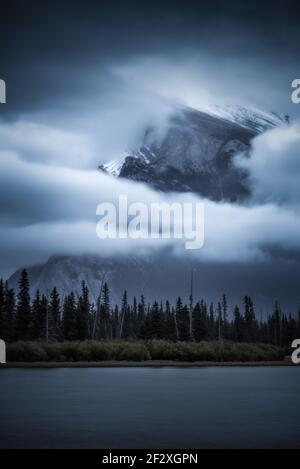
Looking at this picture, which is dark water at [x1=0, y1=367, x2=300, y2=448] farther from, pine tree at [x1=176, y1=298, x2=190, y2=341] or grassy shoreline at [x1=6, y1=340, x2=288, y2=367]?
pine tree at [x1=176, y1=298, x2=190, y2=341]

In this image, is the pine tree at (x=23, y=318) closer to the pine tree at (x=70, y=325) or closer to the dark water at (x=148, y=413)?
the pine tree at (x=70, y=325)

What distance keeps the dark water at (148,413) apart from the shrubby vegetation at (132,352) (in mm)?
25837

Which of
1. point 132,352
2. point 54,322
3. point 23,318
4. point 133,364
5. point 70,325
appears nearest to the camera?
point 133,364

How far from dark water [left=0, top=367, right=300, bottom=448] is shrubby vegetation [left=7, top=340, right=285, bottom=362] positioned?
84.8 ft

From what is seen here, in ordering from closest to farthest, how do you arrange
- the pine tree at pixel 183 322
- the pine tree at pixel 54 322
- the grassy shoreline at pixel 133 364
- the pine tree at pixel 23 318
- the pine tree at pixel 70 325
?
the grassy shoreline at pixel 133 364 → the pine tree at pixel 23 318 → the pine tree at pixel 54 322 → the pine tree at pixel 70 325 → the pine tree at pixel 183 322

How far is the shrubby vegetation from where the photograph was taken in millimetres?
80438

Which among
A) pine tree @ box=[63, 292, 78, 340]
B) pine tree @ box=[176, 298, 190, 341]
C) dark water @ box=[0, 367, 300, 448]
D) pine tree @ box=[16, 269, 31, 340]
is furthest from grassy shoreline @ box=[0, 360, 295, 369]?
pine tree @ box=[176, 298, 190, 341]

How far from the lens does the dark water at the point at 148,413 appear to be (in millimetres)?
24953

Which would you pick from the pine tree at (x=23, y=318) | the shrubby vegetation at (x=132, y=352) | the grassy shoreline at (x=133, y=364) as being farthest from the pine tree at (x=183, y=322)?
the grassy shoreline at (x=133, y=364)

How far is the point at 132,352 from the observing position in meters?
84.8

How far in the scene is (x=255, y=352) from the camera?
9319cm

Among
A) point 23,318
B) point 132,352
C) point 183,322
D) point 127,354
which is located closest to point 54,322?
point 23,318

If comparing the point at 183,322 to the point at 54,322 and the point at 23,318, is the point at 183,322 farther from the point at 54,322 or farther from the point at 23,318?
the point at 23,318

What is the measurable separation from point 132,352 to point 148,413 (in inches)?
2024
